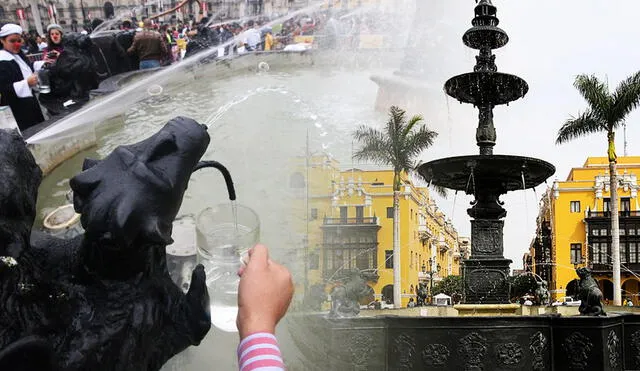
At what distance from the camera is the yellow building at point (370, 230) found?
325 centimetres

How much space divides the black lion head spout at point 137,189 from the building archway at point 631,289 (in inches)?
2198

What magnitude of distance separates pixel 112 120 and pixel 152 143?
7.80 feet

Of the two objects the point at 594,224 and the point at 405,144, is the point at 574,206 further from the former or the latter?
the point at 405,144

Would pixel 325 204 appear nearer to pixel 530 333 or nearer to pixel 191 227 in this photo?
pixel 191 227

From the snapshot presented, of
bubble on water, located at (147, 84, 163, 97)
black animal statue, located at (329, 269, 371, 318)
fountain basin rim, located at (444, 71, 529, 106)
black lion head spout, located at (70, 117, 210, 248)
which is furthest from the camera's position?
fountain basin rim, located at (444, 71, 529, 106)

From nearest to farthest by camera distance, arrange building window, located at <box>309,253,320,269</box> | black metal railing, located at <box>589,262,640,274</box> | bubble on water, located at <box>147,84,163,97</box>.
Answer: building window, located at <box>309,253,320,269</box>, bubble on water, located at <box>147,84,163,97</box>, black metal railing, located at <box>589,262,640,274</box>

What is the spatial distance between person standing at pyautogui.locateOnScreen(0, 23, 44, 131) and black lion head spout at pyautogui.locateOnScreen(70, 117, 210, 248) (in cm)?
226

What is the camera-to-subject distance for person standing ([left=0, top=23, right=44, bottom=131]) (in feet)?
10.7

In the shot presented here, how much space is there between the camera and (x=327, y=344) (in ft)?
9.04

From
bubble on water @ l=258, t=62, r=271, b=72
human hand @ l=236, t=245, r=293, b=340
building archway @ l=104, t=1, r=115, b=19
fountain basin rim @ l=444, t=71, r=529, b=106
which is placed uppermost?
fountain basin rim @ l=444, t=71, r=529, b=106

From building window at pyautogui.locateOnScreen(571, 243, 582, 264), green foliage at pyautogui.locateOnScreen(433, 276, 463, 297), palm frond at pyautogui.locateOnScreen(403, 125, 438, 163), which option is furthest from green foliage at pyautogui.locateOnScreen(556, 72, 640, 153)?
building window at pyautogui.locateOnScreen(571, 243, 582, 264)

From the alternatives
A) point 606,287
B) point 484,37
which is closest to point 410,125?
point 484,37

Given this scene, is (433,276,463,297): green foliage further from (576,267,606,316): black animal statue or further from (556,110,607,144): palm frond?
(576,267,606,316): black animal statue

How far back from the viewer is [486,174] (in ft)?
29.2
